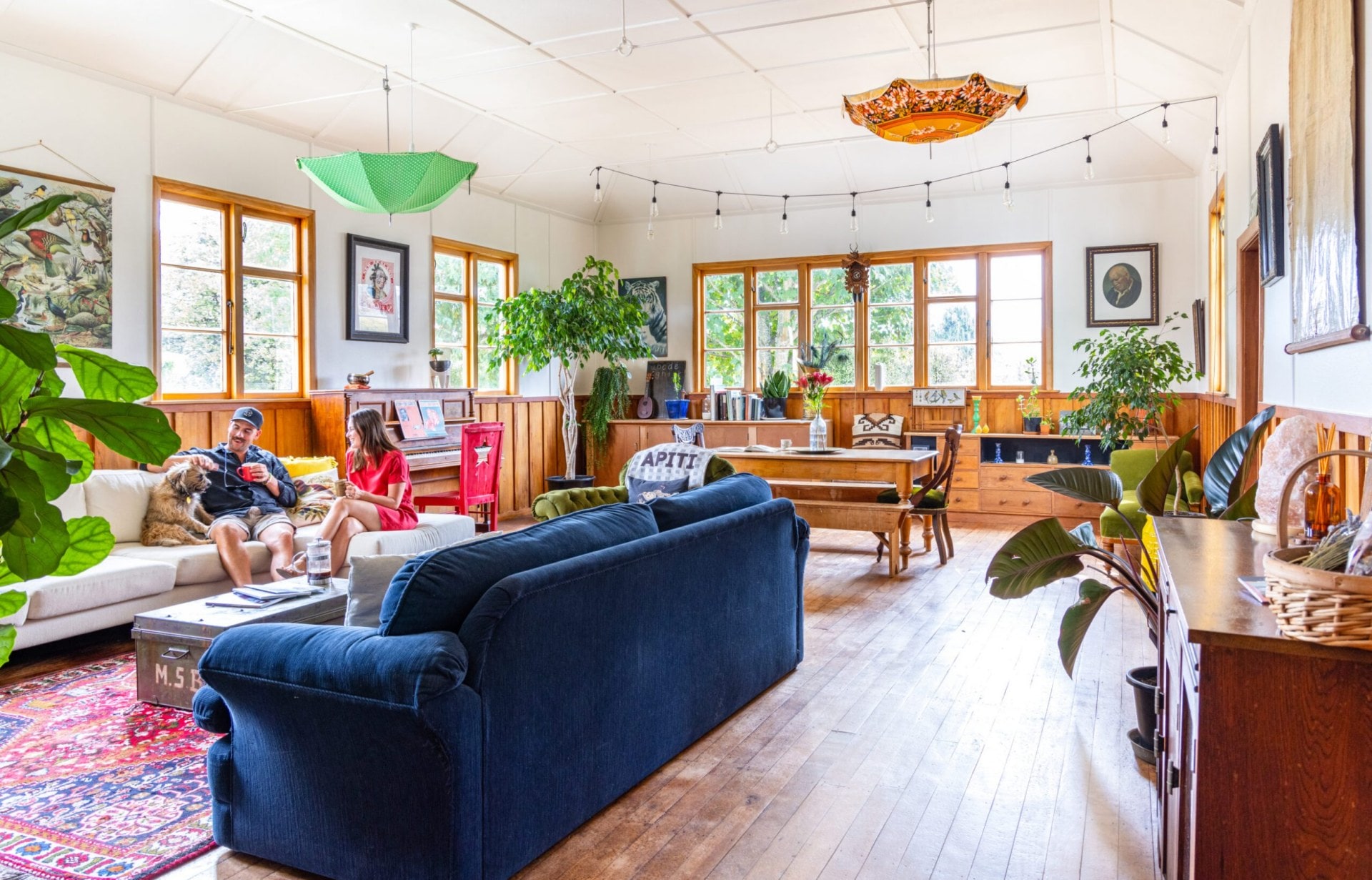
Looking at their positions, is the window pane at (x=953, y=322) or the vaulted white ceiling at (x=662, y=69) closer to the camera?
the vaulted white ceiling at (x=662, y=69)

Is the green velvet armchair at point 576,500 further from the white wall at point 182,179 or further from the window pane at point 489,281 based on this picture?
the window pane at point 489,281

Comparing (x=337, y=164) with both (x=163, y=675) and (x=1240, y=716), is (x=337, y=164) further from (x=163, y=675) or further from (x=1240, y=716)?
(x=1240, y=716)

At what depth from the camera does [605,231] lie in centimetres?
1102

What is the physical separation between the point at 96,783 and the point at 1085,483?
3.39 metres

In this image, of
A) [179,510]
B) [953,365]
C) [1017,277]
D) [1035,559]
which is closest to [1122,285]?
[1017,277]

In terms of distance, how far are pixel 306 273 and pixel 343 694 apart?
5740mm

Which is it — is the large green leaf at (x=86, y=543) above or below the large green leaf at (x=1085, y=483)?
above

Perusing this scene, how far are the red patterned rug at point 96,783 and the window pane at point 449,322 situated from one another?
5049 mm

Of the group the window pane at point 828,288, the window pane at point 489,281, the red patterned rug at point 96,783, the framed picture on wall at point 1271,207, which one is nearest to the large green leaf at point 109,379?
the red patterned rug at point 96,783

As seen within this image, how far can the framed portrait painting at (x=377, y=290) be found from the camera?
7.68 m

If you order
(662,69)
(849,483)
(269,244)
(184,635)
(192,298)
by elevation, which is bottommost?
(184,635)

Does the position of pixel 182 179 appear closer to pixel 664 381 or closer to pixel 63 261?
pixel 63 261

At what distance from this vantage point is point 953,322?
9.61 metres

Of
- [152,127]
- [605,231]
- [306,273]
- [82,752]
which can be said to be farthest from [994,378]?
[82,752]
